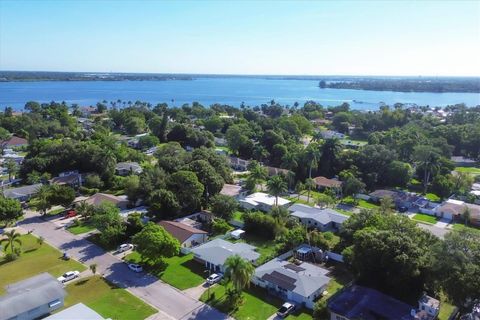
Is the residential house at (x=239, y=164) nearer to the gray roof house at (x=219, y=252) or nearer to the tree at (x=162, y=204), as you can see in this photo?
the tree at (x=162, y=204)

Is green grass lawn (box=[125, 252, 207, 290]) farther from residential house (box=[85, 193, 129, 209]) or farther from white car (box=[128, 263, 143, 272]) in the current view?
residential house (box=[85, 193, 129, 209])

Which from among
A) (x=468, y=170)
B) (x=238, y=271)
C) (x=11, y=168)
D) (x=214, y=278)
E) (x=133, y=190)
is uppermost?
(x=238, y=271)

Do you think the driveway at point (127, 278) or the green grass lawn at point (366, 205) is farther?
the green grass lawn at point (366, 205)

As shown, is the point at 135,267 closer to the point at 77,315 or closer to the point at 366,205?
the point at 77,315

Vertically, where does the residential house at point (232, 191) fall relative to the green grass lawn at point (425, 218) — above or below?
above

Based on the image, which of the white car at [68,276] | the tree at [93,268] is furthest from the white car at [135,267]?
the white car at [68,276]

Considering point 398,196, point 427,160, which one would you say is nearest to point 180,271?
point 398,196
